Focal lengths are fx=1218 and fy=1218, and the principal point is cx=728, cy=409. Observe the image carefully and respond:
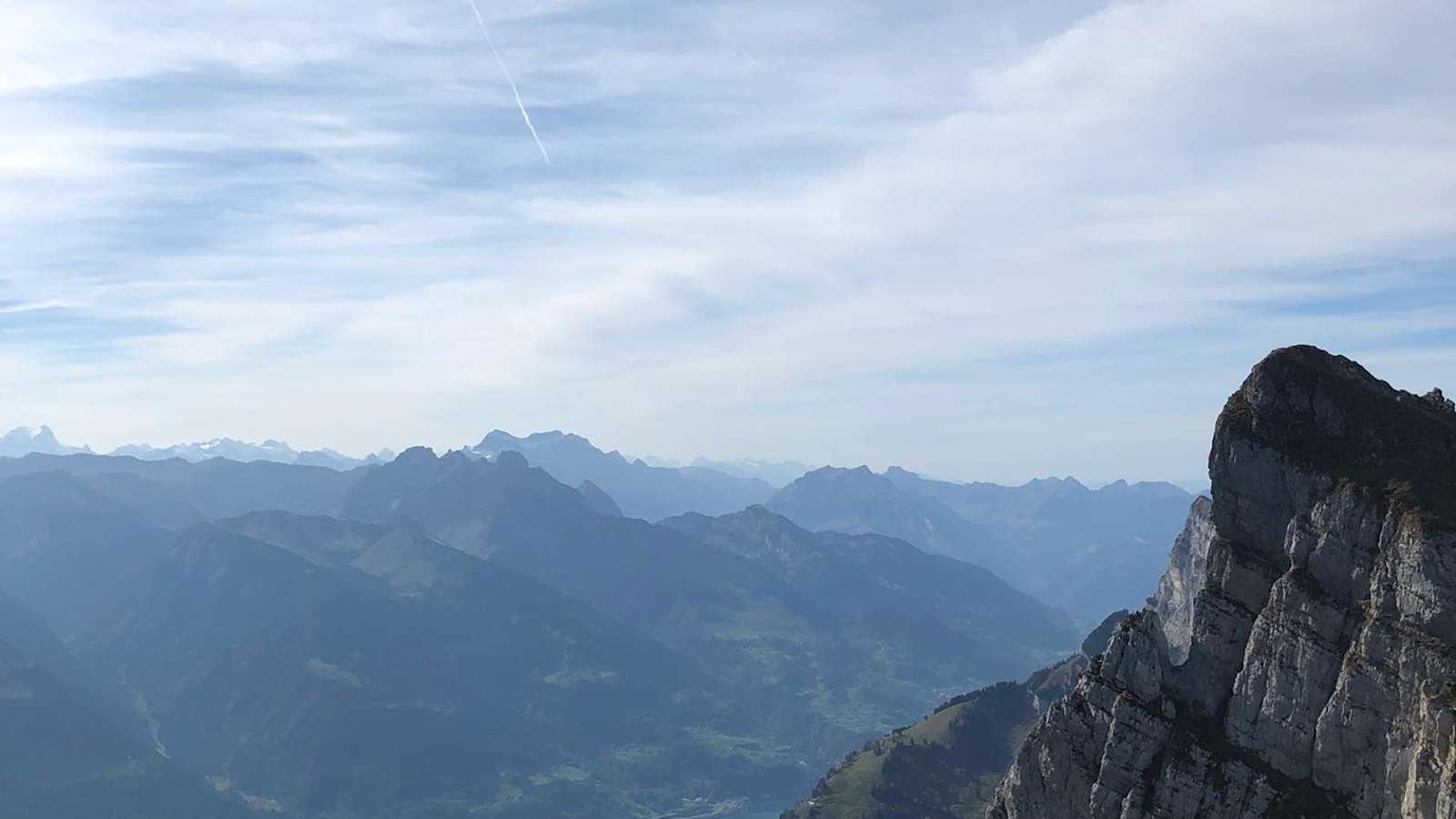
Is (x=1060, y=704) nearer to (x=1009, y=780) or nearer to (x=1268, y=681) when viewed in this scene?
(x=1009, y=780)

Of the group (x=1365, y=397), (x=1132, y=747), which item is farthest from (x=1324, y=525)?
(x=1132, y=747)

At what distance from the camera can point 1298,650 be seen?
92125 mm

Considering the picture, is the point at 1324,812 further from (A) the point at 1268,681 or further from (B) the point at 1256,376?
(B) the point at 1256,376

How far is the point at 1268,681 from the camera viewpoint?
9375 cm

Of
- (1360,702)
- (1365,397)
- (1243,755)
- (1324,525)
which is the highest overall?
(1365,397)

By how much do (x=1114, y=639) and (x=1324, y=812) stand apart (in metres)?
20.9

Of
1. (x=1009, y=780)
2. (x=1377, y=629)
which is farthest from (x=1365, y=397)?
(x=1009, y=780)

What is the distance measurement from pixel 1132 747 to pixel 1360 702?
1812cm

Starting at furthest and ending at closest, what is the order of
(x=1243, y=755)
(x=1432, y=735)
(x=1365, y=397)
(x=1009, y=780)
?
1. (x=1009, y=780)
2. (x=1365, y=397)
3. (x=1243, y=755)
4. (x=1432, y=735)

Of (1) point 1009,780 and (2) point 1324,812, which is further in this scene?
(1) point 1009,780

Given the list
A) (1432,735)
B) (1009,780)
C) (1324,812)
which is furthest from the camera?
(1009,780)

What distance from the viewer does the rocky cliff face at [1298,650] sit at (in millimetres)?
86312

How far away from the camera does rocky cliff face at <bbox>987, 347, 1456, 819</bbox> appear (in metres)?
86.3

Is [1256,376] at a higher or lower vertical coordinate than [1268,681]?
higher
